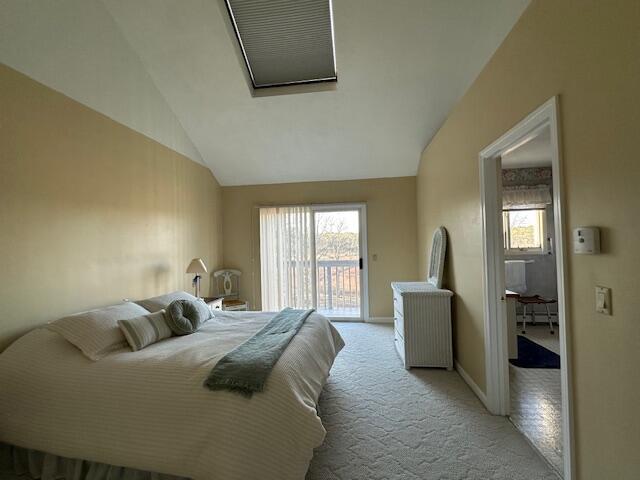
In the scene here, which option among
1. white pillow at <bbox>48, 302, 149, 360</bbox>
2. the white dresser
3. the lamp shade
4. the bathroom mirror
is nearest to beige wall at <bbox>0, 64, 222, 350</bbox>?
the lamp shade

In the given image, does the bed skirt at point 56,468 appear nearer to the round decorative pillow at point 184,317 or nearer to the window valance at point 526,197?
the round decorative pillow at point 184,317

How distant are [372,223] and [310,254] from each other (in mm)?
1155

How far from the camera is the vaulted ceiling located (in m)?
2.67

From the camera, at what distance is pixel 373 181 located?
16.3 feet

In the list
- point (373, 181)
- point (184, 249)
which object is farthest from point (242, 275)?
point (373, 181)

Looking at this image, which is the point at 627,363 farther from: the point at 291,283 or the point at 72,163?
the point at 291,283

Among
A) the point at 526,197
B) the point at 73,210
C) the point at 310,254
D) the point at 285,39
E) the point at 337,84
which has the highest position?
the point at 285,39

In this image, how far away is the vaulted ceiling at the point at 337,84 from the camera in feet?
8.75

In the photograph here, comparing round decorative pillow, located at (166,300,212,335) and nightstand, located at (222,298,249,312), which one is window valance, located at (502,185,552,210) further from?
round decorative pillow, located at (166,300,212,335)

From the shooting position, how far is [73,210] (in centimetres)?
247

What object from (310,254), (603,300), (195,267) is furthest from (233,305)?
(603,300)

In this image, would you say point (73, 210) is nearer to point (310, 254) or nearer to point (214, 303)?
point (214, 303)

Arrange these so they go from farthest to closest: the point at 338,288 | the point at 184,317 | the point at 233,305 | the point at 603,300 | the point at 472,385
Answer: the point at 338,288 → the point at 233,305 → the point at 472,385 → the point at 184,317 → the point at 603,300

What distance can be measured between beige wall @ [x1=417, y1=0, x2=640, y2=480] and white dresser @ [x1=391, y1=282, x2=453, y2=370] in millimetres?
1700
